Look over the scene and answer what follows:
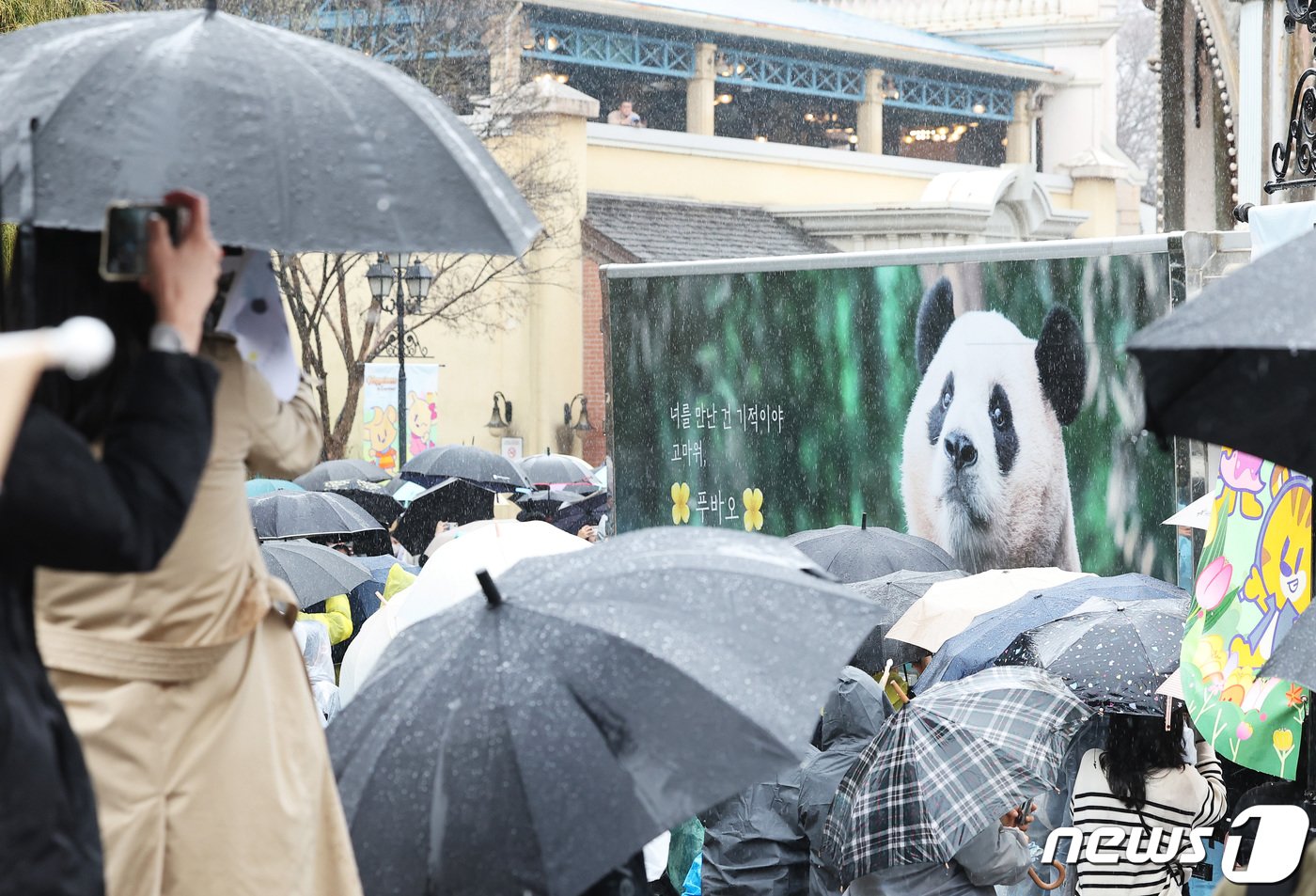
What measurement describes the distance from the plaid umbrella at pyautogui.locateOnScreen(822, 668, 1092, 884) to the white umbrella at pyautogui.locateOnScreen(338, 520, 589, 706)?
117 centimetres

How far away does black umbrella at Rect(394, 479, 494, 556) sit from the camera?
594 inches

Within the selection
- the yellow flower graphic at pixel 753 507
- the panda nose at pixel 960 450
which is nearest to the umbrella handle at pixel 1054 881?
the panda nose at pixel 960 450

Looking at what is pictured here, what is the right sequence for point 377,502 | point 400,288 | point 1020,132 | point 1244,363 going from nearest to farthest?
point 1244,363 < point 377,502 < point 400,288 < point 1020,132

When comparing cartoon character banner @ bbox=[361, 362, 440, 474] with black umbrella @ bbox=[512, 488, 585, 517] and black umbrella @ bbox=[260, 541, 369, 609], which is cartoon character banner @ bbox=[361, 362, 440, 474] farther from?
black umbrella @ bbox=[260, 541, 369, 609]

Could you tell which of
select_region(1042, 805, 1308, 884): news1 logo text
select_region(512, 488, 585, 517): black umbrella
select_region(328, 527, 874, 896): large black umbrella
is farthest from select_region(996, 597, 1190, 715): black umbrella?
select_region(512, 488, 585, 517): black umbrella

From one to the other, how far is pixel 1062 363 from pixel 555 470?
10.0 meters

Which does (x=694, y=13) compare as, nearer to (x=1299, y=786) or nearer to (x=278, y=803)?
(x=1299, y=786)

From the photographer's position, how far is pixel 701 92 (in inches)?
1334

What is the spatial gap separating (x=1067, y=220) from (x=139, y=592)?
33238mm

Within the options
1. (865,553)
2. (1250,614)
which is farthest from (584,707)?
(865,553)

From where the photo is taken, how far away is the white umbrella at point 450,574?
5801mm

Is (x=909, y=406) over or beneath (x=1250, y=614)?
over

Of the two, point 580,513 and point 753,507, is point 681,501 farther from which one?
point 580,513

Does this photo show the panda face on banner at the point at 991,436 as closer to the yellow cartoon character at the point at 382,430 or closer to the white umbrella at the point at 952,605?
the white umbrella at the point at 952,605
